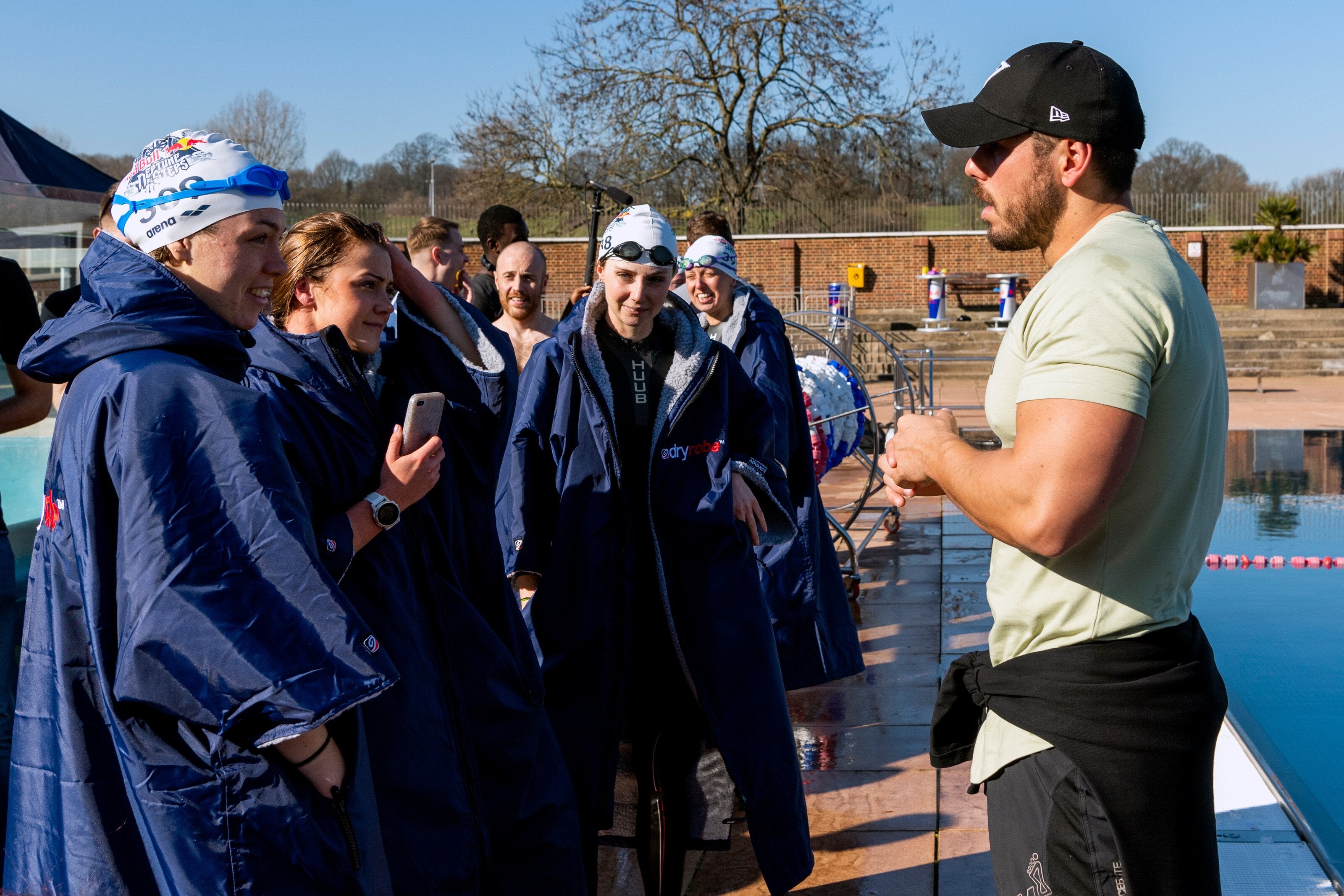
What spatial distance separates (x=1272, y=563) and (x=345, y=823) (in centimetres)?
848

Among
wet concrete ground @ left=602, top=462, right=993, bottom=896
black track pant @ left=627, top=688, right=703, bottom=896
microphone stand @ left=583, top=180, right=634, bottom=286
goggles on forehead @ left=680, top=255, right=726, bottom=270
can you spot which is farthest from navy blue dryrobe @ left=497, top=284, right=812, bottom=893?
microphone stand @ left=583, top=180, right=634, bottom=286

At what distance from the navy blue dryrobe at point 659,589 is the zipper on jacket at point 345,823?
146 cm

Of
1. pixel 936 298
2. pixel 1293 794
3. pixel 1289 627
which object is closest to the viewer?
pixel 1293 794

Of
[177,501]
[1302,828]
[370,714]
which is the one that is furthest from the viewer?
[1302,828]

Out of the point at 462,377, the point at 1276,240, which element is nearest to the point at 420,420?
the point at 462,377

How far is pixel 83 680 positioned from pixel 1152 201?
126ft

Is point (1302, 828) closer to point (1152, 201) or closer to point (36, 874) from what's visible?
point (36, 874)

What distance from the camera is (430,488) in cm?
247

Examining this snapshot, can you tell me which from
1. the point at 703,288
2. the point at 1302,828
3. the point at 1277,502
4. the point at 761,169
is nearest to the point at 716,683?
the point at 1302,828

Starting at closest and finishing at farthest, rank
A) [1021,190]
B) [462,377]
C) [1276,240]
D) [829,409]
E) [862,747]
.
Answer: [1021,190]
[462,377]
[862,747]
[829,409]
[1276,240]

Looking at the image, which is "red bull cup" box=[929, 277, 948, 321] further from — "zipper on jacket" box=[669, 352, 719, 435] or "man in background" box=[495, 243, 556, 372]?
"zipper on jacket" box=[669, 352, 719, 435]

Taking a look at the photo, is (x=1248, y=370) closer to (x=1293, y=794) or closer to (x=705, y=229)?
(x=1293, y=794)

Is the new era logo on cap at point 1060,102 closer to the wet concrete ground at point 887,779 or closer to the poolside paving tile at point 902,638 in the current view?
the wet concrete ground at point 887,779

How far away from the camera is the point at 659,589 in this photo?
3391 millimetres
